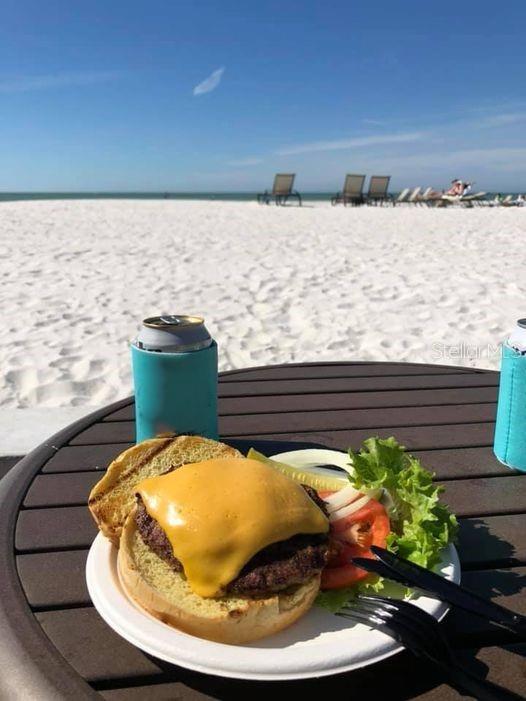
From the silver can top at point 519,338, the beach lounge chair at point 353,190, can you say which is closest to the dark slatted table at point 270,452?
the silver can top at point 519,338

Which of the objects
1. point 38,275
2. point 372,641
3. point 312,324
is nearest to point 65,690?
point 372,641

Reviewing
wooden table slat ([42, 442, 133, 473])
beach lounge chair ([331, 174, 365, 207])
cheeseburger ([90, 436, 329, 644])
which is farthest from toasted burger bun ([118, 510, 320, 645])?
beach lounge chair ([331, 174, 365, 207])

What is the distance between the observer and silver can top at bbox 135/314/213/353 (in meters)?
1.40

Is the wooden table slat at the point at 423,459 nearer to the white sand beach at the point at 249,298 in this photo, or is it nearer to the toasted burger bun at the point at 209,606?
the toasted burger bun at the point at 209,606

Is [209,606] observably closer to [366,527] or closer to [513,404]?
[366,527]

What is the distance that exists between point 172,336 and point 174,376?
0.09 meters

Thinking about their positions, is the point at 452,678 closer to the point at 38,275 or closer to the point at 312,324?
the point at 312,324

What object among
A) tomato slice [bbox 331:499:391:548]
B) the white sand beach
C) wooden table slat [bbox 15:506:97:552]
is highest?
tomato slice [bbox 331:499:391:548]

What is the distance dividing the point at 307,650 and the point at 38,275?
750 centimetres

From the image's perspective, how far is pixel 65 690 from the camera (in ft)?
2.75

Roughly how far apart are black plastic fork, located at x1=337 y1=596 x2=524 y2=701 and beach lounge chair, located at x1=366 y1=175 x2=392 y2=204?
2960cm

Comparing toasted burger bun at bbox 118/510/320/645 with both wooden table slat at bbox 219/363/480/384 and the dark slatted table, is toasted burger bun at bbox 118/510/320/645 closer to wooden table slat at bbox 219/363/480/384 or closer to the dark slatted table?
the dark slatted table

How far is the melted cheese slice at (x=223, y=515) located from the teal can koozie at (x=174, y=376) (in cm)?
44

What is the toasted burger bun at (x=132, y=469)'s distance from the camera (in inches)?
42.6
